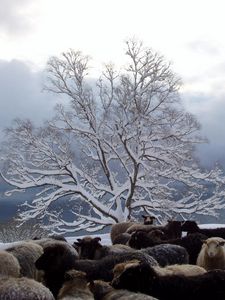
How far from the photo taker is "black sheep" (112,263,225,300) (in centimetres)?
767

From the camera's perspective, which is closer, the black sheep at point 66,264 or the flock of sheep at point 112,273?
the flock of sheep at point 112,273

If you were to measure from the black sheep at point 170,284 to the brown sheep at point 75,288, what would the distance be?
0.46m

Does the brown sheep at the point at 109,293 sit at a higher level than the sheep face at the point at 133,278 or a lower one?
lower

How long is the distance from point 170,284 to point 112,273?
3.77 ft

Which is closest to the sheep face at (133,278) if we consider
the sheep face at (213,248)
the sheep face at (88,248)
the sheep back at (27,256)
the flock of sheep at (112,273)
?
the flock of sheep at (112,273)

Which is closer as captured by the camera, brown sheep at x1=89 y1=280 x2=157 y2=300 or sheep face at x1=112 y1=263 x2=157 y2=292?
brown sheep at x1=89 y1=280 x2=157 y2=300

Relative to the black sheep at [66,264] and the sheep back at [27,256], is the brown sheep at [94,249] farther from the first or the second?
the black sheep at [66,264]

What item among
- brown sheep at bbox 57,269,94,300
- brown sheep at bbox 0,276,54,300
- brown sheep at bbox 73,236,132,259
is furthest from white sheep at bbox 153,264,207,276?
brown sheep at bbox 73,236,132,259

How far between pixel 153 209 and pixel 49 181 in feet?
15.7

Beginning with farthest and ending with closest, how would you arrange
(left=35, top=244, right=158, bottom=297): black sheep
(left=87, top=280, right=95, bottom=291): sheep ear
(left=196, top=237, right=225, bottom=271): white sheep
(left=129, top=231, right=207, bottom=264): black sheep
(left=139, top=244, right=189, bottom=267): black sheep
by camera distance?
(left=129, top=231, right=207, bottom=264): black sheep → (left=196, top=237, right=225, bottom=271): white sheep → (left=139, top=244, right=189, bottom=267): black sheep → (left=35, top=244, right=158, bottom=297): black sheep → (left=87, top=280, right=95, bottom=291): sheep ear

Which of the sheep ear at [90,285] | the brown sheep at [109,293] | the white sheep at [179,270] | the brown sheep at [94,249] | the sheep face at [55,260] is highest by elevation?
the brown sheep at [94,249]

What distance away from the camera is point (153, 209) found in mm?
27281

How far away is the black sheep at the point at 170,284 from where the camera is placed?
7.67 metres

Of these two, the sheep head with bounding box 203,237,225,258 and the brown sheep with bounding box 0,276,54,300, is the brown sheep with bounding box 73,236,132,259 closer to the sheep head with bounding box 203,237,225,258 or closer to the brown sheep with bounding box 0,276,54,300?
the sheep head with bounding box 203,237,225,258
